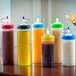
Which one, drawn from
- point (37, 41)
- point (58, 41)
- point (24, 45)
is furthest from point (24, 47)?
point (58, 41)

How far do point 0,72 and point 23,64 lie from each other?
0.20 meters

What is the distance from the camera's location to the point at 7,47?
44.3 inches

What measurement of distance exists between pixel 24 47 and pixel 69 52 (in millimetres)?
269

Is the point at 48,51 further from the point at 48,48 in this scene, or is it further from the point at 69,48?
the point at 69,48

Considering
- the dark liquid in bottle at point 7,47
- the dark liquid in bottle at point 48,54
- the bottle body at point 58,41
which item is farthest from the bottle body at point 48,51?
the dark liquid in bottle at point 7,47

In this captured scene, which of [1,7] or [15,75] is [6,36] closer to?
[15,75]

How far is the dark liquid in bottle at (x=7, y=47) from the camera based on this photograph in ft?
3.68

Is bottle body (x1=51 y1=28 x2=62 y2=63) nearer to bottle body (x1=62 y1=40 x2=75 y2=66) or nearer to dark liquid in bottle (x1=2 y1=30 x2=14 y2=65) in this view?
bottle body (x1=62 y1=40 x2=75 y2=66)

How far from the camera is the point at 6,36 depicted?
112cm

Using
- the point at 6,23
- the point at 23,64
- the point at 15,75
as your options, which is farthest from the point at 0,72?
the point at 6,23

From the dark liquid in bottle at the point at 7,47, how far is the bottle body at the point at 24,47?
85mm

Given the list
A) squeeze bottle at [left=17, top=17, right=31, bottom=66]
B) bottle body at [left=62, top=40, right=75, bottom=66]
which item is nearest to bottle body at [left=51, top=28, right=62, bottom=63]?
bottle body at [left=62, top=40, right=75, bottom=66]

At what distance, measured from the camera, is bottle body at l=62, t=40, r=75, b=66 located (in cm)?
106

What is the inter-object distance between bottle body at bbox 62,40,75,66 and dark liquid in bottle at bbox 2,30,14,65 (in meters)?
0.34
